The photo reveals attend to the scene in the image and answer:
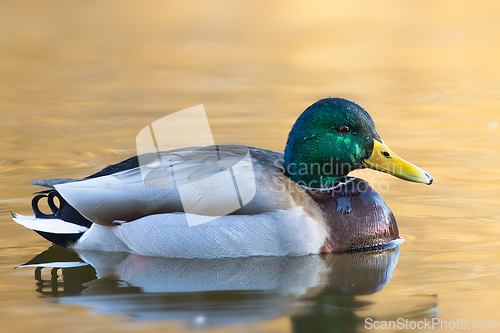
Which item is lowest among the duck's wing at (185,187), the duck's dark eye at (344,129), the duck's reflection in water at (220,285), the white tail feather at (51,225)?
the duck's reflection in water at (220,285)

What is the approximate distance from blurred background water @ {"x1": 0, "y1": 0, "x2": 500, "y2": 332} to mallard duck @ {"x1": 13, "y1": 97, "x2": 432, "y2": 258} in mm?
224

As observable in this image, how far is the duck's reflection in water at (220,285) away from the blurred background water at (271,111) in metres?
0.02

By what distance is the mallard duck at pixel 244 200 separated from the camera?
19.3 feet

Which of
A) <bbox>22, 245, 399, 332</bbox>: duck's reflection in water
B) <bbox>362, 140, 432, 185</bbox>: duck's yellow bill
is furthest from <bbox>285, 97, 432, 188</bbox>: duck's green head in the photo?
<bbox>22, 245, 399, 332</bbox>: duck's reflection in water

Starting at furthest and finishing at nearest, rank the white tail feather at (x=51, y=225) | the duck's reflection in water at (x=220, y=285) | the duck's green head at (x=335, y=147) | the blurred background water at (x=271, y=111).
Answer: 1. the white tail feather at (x=51, y=225)
2. the duck's green head at (x=335, y=147)
3. the blurred background water at (x=271, y=111)
4. the duck's reflection in water at (x=220, y=285)

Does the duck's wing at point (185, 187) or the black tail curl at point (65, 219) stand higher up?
the duck's wing at point (185, 187)

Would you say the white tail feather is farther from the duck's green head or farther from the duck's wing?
the duck's green head

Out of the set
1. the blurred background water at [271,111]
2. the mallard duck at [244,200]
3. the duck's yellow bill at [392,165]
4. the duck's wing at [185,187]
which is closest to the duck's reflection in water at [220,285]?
the blurred background water at [271,111]

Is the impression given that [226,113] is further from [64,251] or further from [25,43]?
[25,43]

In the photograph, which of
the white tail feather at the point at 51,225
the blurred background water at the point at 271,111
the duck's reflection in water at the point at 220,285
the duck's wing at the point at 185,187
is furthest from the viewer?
the white tail feather at the point at 51,225

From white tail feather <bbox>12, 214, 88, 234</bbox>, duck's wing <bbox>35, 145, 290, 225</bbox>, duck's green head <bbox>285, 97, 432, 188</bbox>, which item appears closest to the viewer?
duck's wing <bbox>35, 145, 290, 225</bbox>

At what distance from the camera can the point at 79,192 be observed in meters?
6.16

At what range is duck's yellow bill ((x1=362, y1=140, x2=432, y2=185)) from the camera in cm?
614

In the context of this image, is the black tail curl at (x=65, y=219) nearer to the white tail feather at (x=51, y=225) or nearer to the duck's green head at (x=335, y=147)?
the white tail feather at (x=51, y=225)
